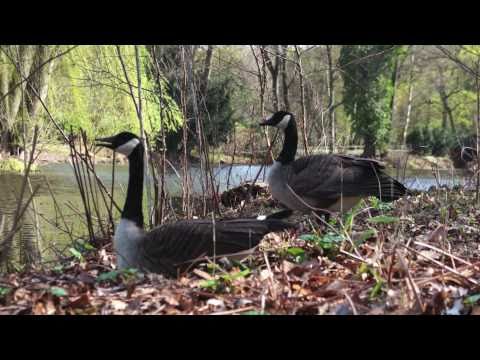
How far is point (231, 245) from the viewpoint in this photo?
168 inches

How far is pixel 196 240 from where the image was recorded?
4406 mm

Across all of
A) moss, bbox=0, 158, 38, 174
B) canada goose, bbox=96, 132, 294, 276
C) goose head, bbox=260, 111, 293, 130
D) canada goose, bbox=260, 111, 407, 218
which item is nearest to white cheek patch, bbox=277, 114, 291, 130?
goose head, bbox=260, 111, 293, 130

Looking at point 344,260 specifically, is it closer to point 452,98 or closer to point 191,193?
point 191,193

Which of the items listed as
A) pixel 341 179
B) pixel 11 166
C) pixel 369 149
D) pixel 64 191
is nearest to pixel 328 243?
pixel 341 179

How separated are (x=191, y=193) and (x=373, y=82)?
36.9m

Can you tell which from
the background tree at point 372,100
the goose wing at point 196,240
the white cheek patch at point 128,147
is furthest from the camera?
the background tree at point 372,100

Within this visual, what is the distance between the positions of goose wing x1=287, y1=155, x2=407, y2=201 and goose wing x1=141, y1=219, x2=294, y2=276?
7.12ft

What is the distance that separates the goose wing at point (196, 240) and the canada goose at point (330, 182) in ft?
6.50

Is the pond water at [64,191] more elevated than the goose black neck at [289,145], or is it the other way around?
the goose black neck at [289,145]

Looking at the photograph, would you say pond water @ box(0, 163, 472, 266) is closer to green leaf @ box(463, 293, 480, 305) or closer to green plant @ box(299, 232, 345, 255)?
green plant @ box(299, 232, 345, 255)

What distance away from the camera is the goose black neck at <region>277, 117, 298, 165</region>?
712cm

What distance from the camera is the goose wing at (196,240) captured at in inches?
169

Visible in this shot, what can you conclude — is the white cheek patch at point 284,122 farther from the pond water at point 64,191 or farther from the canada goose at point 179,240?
the canada goose at point 179,240

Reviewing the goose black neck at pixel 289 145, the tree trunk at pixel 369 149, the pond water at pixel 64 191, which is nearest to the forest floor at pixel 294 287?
the goose black neck at pixel 289 145
